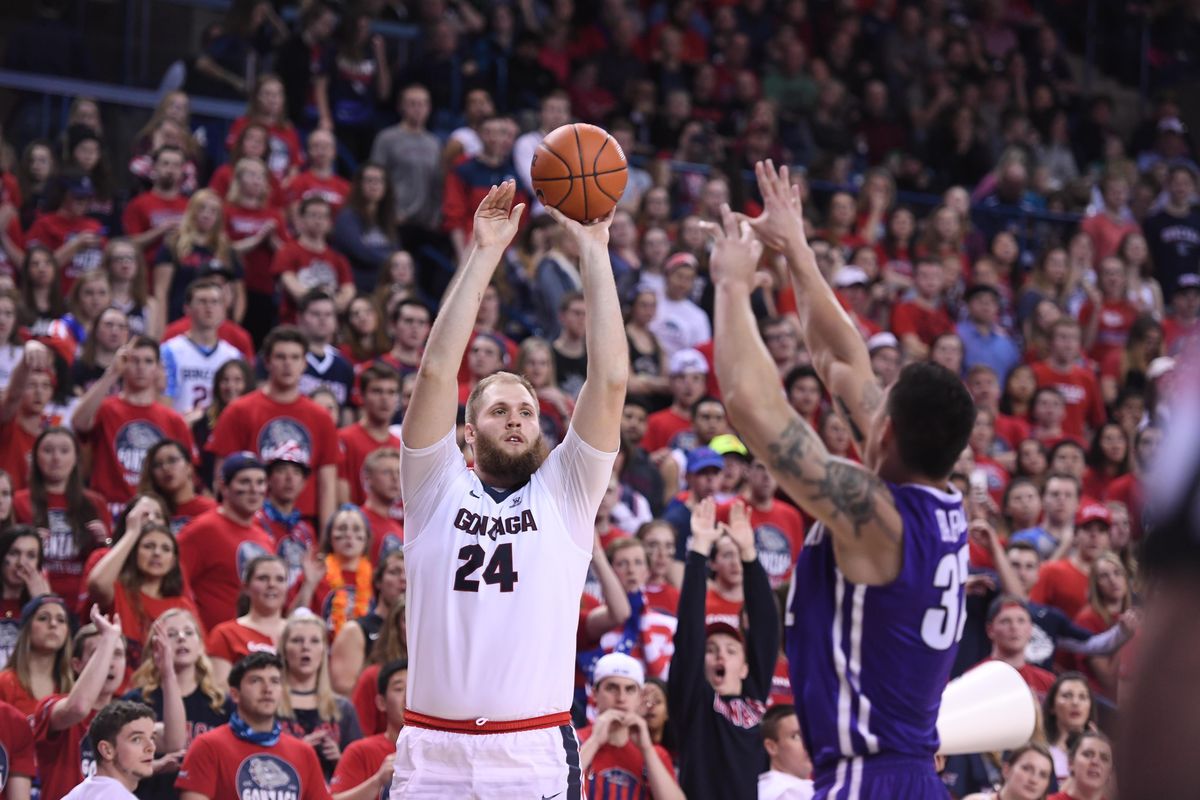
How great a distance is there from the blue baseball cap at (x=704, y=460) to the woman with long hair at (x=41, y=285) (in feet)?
16.0

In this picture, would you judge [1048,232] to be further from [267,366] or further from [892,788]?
[892,788]

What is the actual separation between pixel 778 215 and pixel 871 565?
134 cm

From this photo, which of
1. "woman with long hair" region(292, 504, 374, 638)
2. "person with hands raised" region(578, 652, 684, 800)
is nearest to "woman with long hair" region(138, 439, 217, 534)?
"woman with long hair" region(292, 504, 374, 638)

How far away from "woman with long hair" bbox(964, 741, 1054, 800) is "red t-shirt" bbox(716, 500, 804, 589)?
90.6 inches

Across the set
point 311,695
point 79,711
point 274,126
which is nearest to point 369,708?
point 311,695

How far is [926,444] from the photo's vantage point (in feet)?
13.5

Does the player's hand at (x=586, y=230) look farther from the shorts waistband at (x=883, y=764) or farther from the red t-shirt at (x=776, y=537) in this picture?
the red t-shirt at (x=776, y=537)

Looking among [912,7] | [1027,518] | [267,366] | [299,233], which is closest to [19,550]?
[267,366]

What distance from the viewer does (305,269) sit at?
12.7 m

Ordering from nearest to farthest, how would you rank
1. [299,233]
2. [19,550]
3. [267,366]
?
1. [19,550]
2. [267,366]
3. [299,233]

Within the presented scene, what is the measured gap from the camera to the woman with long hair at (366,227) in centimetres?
1333

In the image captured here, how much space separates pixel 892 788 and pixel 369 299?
28.3 feet

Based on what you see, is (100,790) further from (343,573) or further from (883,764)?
(883,764)

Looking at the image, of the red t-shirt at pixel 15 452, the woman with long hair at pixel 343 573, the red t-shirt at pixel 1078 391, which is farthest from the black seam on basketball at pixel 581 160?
the red t-shirt at pixel 1078 391
